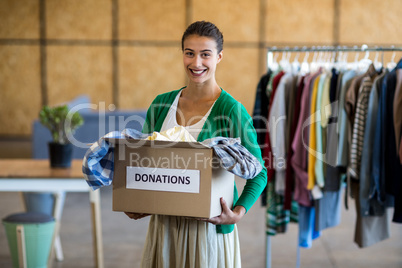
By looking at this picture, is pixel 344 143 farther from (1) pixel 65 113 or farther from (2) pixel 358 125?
(1) pixel 65 113

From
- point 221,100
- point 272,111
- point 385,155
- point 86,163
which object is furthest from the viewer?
point 272,111

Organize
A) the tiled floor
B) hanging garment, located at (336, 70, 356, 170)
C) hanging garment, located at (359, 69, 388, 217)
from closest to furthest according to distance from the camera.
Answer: hanging garment, located at (359, 69, 388, 217) → hanging garment, located at (336, 70, 356, 170) → the tiled floor

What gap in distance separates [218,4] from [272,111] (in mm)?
5062

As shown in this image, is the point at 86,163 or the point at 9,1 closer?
the point at 86,163

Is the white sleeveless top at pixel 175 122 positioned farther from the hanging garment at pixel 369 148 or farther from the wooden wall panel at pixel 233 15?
the wooden wall panel at pixel 233 15

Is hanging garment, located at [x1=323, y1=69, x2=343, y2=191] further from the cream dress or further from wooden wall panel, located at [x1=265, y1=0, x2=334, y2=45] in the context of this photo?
wooden wall panel, located at [x1=265, y1=0, x2=334, y2=45]

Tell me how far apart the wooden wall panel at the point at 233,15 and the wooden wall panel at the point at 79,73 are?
5.13ft

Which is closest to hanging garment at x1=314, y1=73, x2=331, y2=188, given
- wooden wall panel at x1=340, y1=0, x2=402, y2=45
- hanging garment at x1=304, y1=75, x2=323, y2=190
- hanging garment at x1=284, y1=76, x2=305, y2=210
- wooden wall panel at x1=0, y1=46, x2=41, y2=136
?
hanging garment at x1=304, y1=75, x2=323, y2=190

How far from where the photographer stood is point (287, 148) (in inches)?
124

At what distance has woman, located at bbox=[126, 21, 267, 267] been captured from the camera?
167cm

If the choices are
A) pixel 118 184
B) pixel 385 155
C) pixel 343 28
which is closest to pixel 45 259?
pixel 118 184

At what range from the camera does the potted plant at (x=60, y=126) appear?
3184mm

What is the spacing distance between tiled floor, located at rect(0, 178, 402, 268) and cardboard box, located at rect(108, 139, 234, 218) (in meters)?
2.13

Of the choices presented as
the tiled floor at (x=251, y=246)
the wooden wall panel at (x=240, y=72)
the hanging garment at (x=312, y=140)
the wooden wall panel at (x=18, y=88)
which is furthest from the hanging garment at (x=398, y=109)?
the wooden wall panel at (x=18, y=88)
